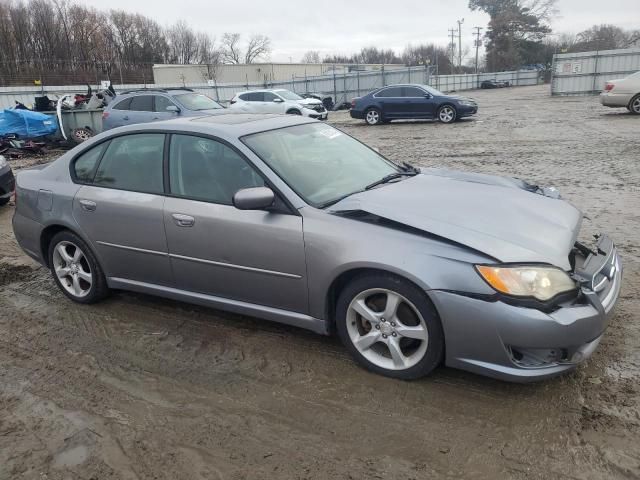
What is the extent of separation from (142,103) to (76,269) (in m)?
11.2

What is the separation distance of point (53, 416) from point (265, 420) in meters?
1.23

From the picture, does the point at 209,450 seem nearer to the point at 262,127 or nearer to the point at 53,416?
the point at 53,416

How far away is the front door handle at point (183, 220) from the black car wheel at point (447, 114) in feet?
56.3

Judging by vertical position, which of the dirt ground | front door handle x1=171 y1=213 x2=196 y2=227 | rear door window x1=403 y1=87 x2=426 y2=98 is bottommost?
the dirt ground

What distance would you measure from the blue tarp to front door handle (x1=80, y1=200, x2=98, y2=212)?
13.9m

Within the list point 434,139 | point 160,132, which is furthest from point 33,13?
point 160,132

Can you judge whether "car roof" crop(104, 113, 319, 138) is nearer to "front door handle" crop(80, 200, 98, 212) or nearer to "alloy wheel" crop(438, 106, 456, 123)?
"front door handle" crop(80, 200, 98, 212)

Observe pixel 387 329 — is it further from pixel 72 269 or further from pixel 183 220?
pixel 72 269

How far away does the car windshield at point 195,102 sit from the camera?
1419 centimetres

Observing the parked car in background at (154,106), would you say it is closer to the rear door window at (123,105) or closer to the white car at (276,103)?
the rear door window at (123,105)

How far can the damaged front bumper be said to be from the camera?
2.62 metres

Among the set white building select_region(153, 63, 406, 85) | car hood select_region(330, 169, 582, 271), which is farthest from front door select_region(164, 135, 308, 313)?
white building select_region(153, 63, 406, 85)

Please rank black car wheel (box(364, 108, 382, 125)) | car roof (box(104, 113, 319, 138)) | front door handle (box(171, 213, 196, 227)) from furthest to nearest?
black car wheel (box(364, 108, 382, 125)) → car roof (box(104, 113, 319, 138)) → front door handle (box(171, 213, 196, 227))

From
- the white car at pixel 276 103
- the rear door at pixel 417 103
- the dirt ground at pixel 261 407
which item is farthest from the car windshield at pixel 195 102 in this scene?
the dirt ground at pixel 261 407
